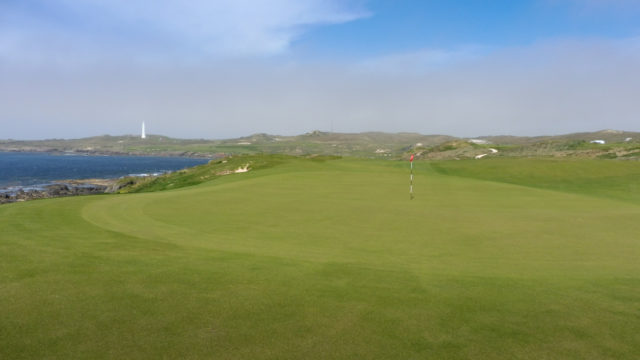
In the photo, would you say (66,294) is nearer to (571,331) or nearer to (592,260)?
(571,331)

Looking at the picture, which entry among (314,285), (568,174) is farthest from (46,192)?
(568,174)

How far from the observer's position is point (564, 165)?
141 feet

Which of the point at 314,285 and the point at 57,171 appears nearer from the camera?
the point at 314,285

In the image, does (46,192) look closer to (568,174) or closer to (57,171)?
(57,171)

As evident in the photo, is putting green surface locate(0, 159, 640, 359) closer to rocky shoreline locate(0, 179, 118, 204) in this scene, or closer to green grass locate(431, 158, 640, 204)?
green grass locate(431, 158, 640, 204)

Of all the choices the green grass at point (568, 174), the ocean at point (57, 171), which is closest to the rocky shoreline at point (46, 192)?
the ocean at point (57, 171)

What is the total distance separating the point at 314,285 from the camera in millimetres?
7645

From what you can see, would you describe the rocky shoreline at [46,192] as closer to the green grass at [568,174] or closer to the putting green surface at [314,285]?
the putting green surface at [314,285]

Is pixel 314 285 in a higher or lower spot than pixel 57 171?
higher

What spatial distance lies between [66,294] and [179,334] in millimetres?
2568

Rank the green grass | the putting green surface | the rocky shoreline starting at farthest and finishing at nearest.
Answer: the rocky shoreline, the green grass, the putting green surface

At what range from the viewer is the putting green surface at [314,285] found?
5.39m

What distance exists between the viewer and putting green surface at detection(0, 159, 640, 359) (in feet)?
17.7

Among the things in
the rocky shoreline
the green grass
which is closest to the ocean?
the rocky shoreline
